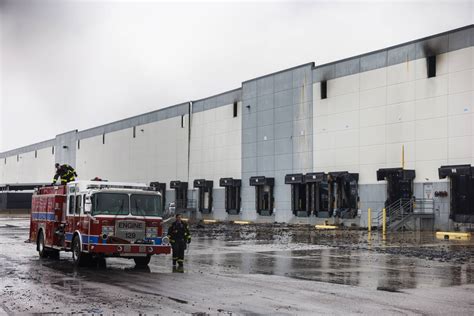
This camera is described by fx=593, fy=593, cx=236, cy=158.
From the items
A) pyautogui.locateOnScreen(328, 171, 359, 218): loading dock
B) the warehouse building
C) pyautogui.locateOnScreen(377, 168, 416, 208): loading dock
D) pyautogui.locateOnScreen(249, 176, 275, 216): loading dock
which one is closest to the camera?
the warehouse building

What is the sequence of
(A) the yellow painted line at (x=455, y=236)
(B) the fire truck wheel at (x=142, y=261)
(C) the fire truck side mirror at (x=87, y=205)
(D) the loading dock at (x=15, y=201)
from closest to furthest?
(C) the fire truck side mirror at (x=87, y=205) < (B) the fire truck wheel at (x=142, y=261) < (A) the yellow painted line at (x=455, y=236) < (D) the loading dock at (x=15, y=201)

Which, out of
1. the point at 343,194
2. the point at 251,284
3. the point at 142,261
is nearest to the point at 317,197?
the point at 343,194

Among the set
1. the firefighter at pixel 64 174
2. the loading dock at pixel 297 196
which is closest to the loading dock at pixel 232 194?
the loading dock at pixel 297 196

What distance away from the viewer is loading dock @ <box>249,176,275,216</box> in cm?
5341

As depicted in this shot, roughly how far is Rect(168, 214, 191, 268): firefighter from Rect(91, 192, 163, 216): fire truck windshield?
0.96 m

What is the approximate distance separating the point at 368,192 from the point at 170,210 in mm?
29225

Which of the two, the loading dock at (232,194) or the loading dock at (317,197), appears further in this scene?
the loading dock at (232,194)

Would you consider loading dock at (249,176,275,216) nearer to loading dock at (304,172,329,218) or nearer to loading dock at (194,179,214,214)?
loading dock at (304,172,329,218)

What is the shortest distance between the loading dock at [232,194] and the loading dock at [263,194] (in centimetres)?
286

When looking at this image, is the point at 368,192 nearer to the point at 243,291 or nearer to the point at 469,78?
the point at 469,78

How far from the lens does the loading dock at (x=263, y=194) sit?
53.4m

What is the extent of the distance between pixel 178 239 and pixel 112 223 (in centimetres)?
233

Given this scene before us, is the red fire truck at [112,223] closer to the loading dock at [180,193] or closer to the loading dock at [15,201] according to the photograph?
the loading dock at [180,193]

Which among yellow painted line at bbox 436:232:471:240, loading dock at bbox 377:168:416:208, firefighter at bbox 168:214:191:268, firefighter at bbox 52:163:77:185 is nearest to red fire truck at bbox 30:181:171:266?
firefighter at bbox 168:214:191:268
